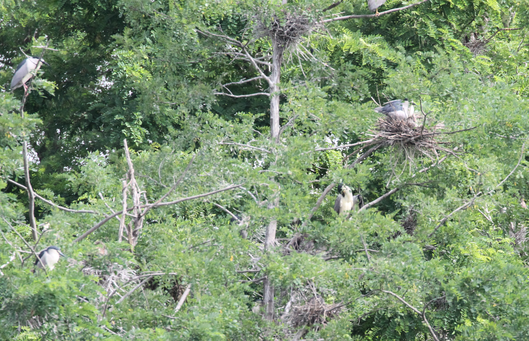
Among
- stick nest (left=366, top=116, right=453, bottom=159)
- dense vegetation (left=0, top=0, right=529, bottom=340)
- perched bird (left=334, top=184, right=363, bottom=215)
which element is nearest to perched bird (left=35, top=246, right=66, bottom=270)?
dense vegetation (left=0, top=0, right=529, bottom=340)

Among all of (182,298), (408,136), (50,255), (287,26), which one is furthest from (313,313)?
(287,26)

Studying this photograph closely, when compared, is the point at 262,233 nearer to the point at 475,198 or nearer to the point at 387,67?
the point at 475,198

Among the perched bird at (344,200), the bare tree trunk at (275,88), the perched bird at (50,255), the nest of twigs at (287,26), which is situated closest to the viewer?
the perched bird at (50,255)

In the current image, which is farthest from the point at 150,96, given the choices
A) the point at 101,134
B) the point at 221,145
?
the point at 101,134

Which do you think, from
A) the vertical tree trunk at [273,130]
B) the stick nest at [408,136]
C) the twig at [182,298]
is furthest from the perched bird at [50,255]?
the stick nest at [408,136]

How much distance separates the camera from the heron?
8.17 metres

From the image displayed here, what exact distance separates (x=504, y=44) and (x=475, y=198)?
16.4ft

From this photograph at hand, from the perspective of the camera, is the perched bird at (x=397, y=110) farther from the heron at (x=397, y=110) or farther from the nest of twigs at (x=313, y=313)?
the nest of twigs at (x=313, y=313)

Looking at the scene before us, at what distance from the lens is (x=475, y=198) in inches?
317

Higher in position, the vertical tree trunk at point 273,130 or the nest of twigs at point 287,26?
the nest of twigs at point 287,26

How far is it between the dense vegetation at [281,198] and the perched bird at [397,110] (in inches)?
4.9

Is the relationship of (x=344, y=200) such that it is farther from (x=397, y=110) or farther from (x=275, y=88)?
(x=397, y=110)

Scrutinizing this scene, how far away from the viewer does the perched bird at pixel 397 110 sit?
817cm

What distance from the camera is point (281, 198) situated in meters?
7.73
